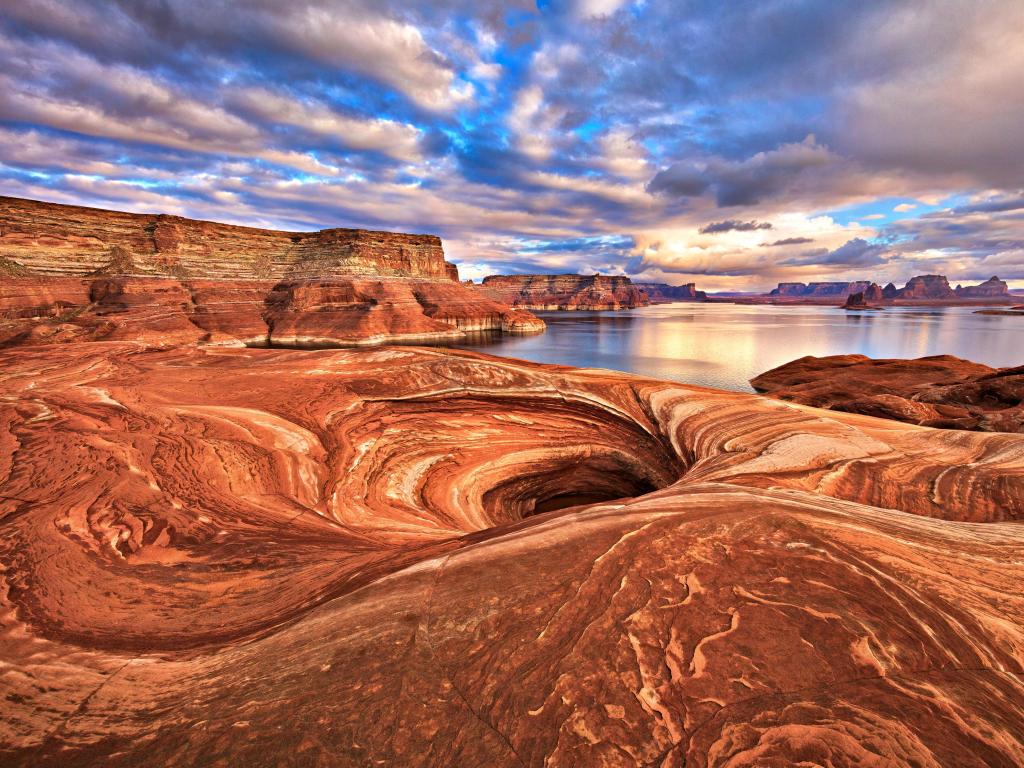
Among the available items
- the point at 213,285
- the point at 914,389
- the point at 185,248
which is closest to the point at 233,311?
the point at 213,285

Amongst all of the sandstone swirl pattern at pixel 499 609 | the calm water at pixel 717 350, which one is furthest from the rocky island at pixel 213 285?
the sandstone swirl pattern at pixel 499 609

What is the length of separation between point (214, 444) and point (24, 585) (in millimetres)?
3898

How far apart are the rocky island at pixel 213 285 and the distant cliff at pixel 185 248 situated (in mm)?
138

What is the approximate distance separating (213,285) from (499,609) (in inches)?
2880

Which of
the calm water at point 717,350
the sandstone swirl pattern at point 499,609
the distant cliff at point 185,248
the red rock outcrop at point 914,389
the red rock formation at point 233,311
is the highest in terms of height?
the distant cliff at point 185,248

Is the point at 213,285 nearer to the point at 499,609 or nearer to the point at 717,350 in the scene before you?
the point at 499,609

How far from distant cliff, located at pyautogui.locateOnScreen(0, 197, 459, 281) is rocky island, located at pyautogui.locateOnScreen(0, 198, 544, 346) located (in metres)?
0.14

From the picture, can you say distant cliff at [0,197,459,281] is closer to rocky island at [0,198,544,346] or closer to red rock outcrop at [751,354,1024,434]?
rocky island at [0,198,544,346]

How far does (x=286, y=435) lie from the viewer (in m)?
8.77

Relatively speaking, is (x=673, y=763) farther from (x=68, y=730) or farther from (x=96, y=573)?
(x=96, y=573)

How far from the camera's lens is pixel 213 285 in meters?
59.0

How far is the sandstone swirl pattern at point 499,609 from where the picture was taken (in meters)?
2.35

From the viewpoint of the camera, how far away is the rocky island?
142ft

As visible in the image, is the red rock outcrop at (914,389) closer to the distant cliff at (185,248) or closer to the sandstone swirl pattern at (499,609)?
the sandstone swirl pattern at (499,609)
